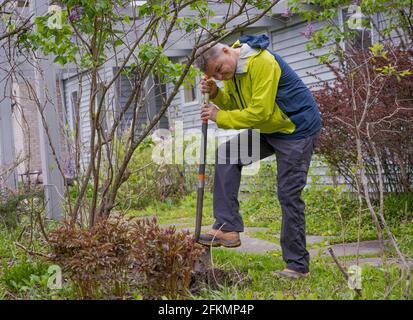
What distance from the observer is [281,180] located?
13.6ft

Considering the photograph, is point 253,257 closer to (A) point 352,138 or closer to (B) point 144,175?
(A) point 352,138

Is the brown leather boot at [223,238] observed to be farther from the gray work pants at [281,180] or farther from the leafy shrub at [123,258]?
the leafy shrub at [123,258]

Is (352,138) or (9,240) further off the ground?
(352,138)

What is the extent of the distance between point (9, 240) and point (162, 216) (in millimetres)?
3021

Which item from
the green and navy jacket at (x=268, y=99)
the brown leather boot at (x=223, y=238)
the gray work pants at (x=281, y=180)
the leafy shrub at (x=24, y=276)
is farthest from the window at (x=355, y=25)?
the leafy shrub at (x=24, y=276)

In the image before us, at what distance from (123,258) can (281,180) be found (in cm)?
120

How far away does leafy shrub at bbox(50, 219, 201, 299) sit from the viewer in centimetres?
334

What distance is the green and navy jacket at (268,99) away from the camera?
13.1 feet

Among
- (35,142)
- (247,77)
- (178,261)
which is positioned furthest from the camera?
(35,142)

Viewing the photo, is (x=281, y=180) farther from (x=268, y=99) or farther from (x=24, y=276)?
(x=24, y=276)

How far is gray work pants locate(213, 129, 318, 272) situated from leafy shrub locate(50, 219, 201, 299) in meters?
0.84

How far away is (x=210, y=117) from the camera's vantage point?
4234 mm

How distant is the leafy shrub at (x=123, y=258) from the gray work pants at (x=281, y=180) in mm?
838

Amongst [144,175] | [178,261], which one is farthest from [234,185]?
[144,175]
